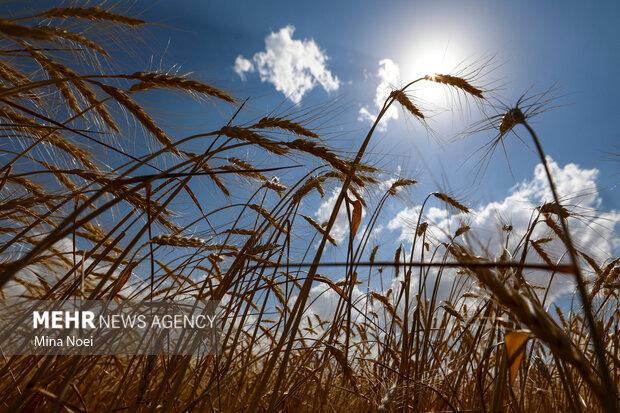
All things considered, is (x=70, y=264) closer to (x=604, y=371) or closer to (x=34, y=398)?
(x=34, y=398)

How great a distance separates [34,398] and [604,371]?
1.80 metres

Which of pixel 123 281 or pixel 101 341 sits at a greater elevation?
pixel 123 281

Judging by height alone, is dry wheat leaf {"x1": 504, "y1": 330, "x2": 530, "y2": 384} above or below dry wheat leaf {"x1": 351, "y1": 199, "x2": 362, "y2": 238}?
below

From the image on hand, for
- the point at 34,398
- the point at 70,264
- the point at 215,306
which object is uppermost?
the point at 70,264

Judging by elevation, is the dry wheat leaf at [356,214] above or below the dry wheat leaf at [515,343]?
above

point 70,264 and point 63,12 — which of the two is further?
point 70,264

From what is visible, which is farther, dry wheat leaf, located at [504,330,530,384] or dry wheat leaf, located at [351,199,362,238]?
dry wheat leaf, located at [351,199,362,238]

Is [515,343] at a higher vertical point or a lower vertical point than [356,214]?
lower

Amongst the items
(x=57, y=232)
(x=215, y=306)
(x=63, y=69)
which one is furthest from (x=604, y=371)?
(x=63, y=69)

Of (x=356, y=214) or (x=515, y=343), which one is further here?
(x=356, y=214)

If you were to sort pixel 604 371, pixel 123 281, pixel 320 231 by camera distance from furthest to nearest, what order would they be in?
1. pixel 320 231
2. pixel 123 281
3. pixel 604 371

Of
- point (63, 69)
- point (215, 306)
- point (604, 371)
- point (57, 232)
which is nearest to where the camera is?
point (604, 371)

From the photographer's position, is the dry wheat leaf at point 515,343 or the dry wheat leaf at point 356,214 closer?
the dry wheat leaf at point 515,343

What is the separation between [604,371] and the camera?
0.54 meters
